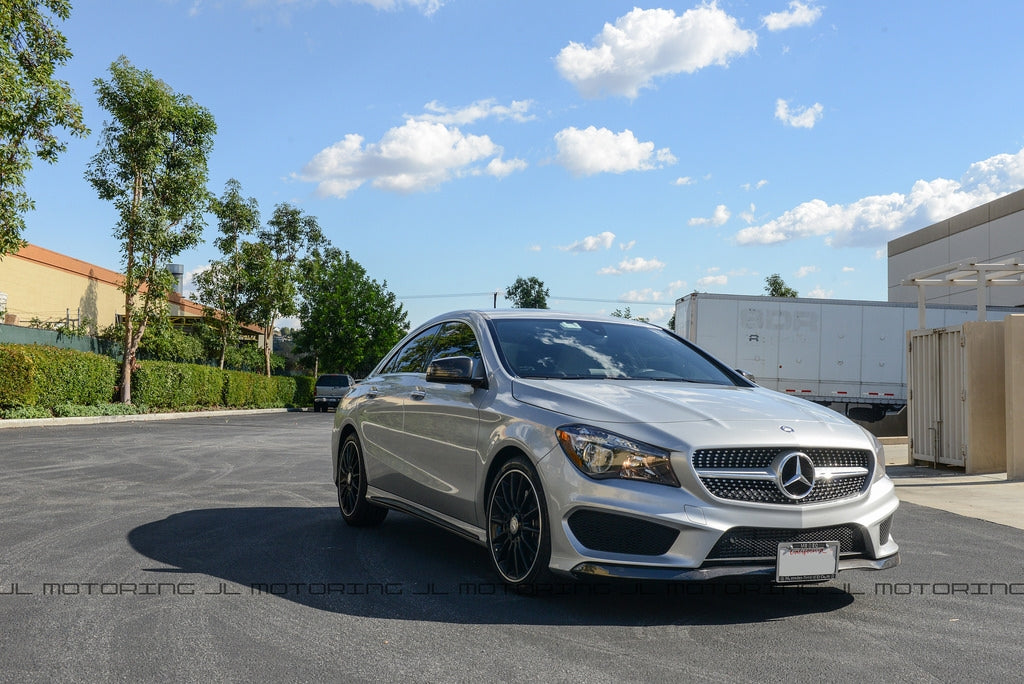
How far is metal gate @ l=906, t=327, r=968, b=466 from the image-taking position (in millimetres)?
13266

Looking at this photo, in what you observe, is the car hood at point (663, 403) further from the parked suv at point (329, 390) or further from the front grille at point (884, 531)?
the parked suv at point (329, 390)

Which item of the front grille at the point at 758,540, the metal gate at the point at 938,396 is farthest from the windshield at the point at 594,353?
the metal gate at the point at 938,396

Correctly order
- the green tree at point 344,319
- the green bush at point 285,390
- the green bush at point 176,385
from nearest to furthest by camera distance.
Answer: the green bush at point 176,385 < the green bush at point 285,390 < the green tree at point 344,319

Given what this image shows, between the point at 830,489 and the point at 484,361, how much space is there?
2235 millimetres

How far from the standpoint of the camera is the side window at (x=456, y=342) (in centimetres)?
646

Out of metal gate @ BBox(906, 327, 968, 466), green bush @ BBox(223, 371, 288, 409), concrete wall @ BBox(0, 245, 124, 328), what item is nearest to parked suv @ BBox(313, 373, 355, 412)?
green bush @ BBox(223, 371, 288, 409)

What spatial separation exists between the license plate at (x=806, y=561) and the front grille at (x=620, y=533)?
53 centimetres

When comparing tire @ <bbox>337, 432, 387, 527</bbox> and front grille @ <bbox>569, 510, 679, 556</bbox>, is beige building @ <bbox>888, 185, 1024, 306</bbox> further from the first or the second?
front grille @ <bbox>569, 510, 679, 556</bbox>

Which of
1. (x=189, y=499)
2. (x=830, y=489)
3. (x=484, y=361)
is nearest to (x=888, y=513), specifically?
(x=830, y=489)

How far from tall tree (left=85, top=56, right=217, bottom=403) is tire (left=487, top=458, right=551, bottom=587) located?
2720 cm

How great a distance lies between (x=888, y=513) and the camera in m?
5.10

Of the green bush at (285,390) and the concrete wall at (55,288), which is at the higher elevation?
the concrete wall at (55,288)

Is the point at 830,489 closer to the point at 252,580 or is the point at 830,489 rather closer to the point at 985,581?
the point at 985,581

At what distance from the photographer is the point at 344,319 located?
2327 inches
